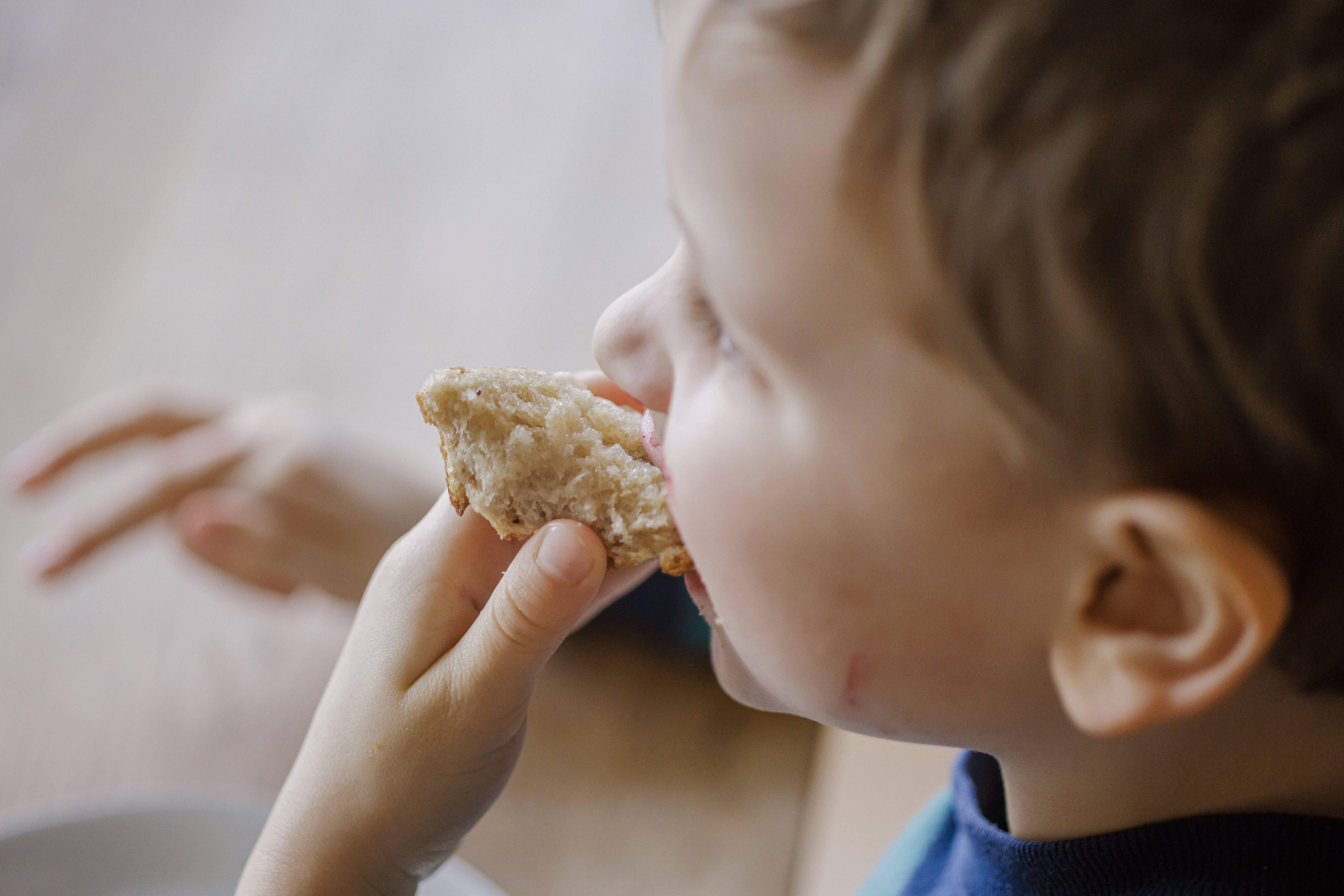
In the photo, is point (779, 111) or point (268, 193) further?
point (268, 193)

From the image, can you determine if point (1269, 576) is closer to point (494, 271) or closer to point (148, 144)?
point (494, 271)

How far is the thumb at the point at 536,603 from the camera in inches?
21.1

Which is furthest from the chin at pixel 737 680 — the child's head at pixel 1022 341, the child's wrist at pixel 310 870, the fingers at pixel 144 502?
the fingers at pixel 144 502

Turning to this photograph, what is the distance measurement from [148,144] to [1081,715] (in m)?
1.61

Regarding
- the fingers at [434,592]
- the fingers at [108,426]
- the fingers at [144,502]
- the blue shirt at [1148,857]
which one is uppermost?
the fingers at [434,592]

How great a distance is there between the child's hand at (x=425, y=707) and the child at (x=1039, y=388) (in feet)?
0.37

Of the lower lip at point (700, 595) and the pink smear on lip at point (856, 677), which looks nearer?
the pink smear on lip at point (856, 677)

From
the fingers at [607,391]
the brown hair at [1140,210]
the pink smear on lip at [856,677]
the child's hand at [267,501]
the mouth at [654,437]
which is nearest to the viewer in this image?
the brown hair at [1140,210]

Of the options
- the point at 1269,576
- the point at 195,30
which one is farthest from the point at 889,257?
the point at 195,30

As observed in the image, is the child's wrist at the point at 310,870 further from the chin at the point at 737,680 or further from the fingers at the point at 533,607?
the chin at the point at 737,680

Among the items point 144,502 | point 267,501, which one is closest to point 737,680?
point 267,501

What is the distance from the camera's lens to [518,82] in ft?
5.90

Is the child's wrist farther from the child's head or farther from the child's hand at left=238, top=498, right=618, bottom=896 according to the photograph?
the child's head

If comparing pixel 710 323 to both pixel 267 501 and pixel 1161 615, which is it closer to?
pixel 1161 615
